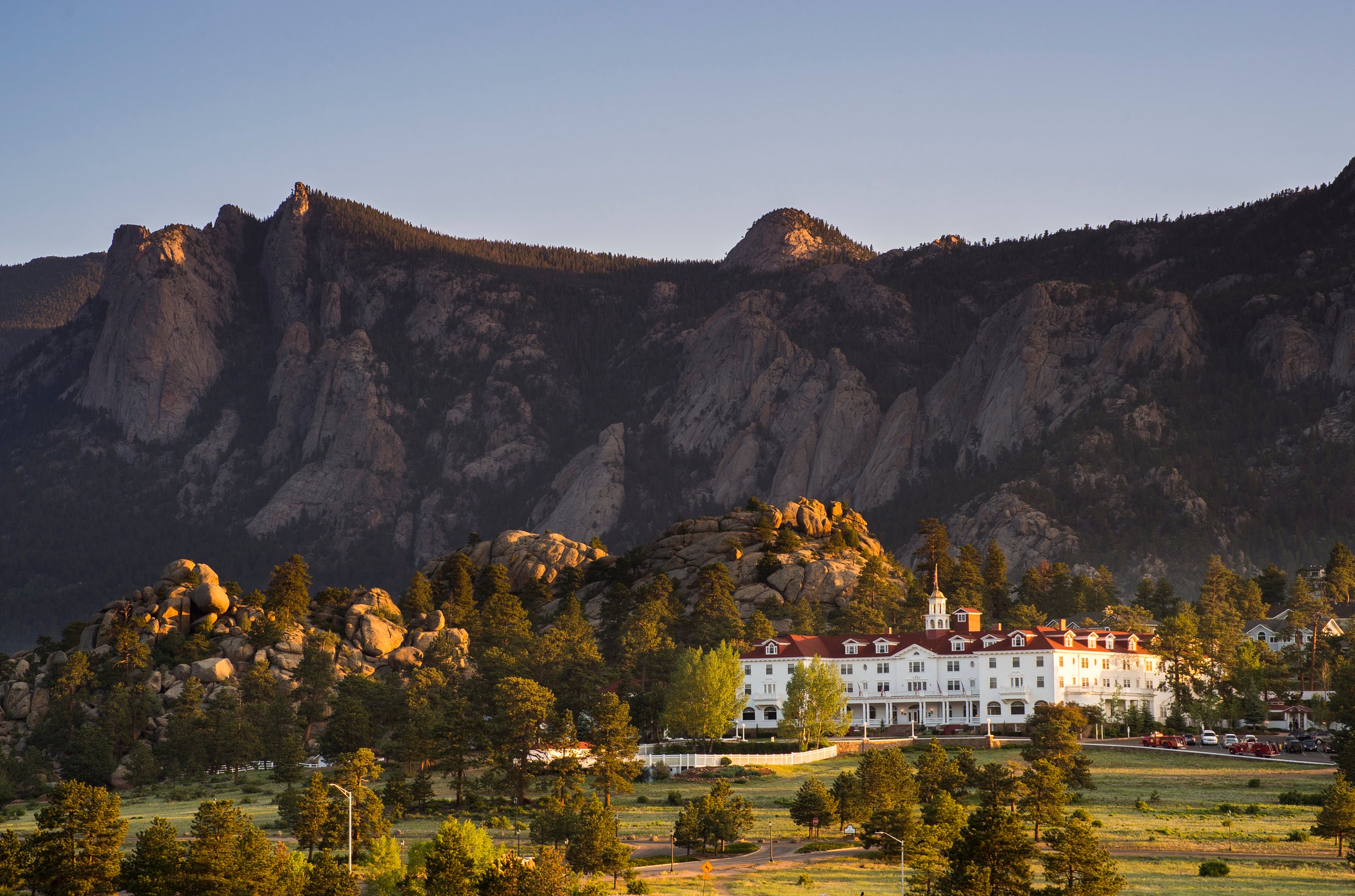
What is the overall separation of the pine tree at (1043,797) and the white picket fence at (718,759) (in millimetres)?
37025

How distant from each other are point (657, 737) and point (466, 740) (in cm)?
3785

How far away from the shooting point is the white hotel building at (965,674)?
172250 millimetres

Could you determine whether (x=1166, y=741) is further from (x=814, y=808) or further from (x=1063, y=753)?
(x=814, y=808)

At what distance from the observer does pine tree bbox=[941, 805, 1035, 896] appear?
274 feet

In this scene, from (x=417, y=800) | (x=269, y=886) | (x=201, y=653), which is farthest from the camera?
(x=201, y=653)

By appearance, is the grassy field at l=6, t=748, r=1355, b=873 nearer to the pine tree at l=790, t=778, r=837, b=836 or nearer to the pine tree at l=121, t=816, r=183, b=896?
the pine tree at l=790, t=778, r=837, b=836

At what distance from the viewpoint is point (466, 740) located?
132 meters

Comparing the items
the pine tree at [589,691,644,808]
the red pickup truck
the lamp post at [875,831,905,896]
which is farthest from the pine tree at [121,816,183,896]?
the red pickup truck

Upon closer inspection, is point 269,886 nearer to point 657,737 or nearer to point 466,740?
point 466,740

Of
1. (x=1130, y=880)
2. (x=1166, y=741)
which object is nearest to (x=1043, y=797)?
(x=1130, y=880)

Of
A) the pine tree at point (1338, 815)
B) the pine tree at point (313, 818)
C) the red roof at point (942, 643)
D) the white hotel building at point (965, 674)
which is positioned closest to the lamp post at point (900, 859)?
the pine tree at point (1338, 815)

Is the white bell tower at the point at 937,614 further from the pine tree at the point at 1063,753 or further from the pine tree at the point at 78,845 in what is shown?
the pine tree at the point at 78,845

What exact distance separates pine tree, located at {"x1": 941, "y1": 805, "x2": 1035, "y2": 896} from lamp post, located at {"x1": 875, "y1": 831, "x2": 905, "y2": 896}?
2449mm

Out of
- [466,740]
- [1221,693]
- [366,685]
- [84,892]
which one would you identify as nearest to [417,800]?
[466,740]
